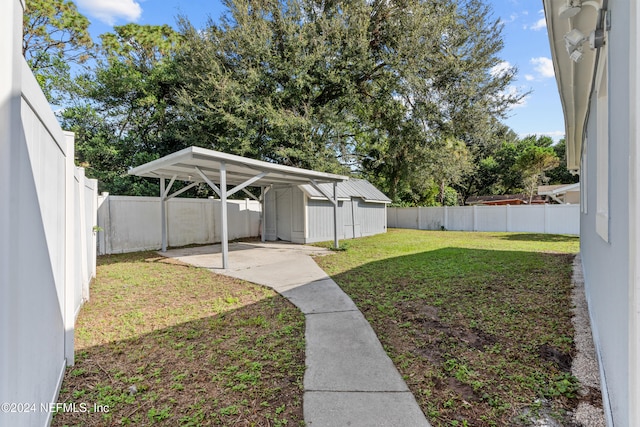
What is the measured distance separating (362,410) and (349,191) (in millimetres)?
11886

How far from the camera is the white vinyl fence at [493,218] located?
1472 centimetres

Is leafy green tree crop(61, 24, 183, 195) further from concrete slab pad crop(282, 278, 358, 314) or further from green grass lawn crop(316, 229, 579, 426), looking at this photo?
green grass lawn crop(316, 229, 579, 426)

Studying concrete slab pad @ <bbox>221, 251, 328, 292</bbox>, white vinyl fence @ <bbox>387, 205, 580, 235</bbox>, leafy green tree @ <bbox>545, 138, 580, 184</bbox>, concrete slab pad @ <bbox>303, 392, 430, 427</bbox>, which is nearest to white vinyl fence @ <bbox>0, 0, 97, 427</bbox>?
concrete slab pad @ <bbox>303, 392, 430, 427</bbox>

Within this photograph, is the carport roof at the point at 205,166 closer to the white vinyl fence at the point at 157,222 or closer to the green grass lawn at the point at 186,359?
the white vinyl fence at the point at 157,222

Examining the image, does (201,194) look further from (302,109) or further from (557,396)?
(557,396)

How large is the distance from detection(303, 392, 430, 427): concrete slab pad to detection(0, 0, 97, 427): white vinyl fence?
1581 millimetres

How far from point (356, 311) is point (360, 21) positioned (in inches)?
538

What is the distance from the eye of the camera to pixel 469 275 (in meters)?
6.05

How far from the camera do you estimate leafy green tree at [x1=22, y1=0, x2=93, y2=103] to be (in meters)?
12.0

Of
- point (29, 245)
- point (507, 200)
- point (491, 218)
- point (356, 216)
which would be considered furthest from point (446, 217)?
point (29, 245)

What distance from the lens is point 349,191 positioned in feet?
45.1

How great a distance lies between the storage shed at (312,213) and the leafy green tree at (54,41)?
33.9ft

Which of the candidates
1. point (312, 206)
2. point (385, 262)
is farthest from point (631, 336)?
point (312, 206)

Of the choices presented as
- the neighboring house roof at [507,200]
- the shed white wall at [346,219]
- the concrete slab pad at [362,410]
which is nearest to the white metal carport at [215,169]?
the shed white wall at [346,219]
